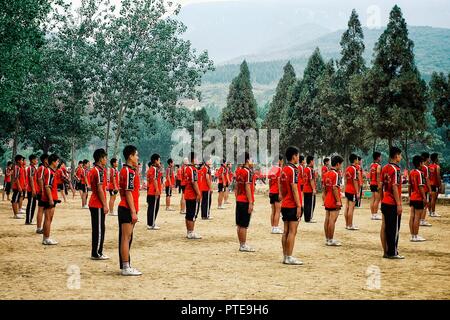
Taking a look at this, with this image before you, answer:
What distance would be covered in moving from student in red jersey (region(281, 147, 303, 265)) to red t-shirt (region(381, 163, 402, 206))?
2215mm

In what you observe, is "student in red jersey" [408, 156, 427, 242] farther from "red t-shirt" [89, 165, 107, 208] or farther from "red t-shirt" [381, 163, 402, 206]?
"red t-shirt" [89, 165, 107, 208]

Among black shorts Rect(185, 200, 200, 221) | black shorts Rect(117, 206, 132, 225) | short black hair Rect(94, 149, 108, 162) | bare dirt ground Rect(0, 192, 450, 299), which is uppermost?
short black hair Rect(94, 149, 108, 162)

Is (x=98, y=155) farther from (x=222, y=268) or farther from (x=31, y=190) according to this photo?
(x=31, y=190)

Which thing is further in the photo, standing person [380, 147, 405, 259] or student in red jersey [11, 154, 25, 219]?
student in red jersey [11, 154, 25, 219]

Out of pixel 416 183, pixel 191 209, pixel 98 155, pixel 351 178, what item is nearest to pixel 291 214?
pixel 98 155

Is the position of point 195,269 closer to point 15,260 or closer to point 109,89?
point 15,260

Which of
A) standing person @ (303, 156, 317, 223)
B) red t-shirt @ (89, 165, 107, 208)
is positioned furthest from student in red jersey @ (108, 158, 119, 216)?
red t-shirt @ (89, 165, 107, 208)

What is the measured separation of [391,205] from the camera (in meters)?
11.6

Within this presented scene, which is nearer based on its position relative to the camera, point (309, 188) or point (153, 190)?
point (153, 190)

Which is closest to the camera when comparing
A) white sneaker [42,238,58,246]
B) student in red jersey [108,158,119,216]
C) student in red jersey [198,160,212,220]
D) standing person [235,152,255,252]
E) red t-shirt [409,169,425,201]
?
standing person [235,152,255,252]

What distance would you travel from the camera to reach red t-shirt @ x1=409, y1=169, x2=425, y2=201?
14475 millimetres

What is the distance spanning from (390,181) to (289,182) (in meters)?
2.45

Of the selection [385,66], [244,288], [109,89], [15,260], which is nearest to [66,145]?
[109,89]

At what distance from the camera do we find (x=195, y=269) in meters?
10.4
